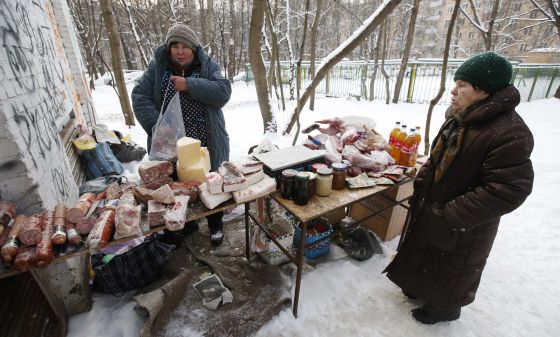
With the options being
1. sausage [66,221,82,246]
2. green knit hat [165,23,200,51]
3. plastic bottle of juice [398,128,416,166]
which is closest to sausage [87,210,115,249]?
sausage [66,221,82,246]

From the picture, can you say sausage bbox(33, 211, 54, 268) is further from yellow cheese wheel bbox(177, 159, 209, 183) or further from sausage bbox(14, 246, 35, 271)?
yellow cheese wheel bbox(177, 159, 209, 183)

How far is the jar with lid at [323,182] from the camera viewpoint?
202 cm

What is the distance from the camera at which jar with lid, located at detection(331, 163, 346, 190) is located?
214 cm

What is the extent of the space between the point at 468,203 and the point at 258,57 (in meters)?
Result: 4.43

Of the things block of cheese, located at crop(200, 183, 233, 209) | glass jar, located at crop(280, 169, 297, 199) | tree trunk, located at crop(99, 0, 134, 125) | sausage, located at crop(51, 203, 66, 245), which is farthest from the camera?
tree trunk, located at crop(99, 0, 134, 125)

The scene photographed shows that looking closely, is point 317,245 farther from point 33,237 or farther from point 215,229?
point 33,237

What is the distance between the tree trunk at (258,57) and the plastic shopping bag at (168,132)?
10.0ft

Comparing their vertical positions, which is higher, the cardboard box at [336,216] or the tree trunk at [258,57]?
the tree trunk at [258,57]

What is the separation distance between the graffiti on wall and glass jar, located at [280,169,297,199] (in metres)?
1.69

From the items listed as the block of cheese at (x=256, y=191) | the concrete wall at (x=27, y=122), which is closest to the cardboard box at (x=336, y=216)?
the block of cheese at (x=256, y=191)

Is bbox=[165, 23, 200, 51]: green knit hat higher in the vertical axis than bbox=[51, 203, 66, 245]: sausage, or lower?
higher

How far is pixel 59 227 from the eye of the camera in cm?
145

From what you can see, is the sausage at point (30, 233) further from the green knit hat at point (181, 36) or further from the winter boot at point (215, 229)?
the green knit hat at point (181, 36)

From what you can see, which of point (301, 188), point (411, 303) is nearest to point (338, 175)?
point (301, 188)
